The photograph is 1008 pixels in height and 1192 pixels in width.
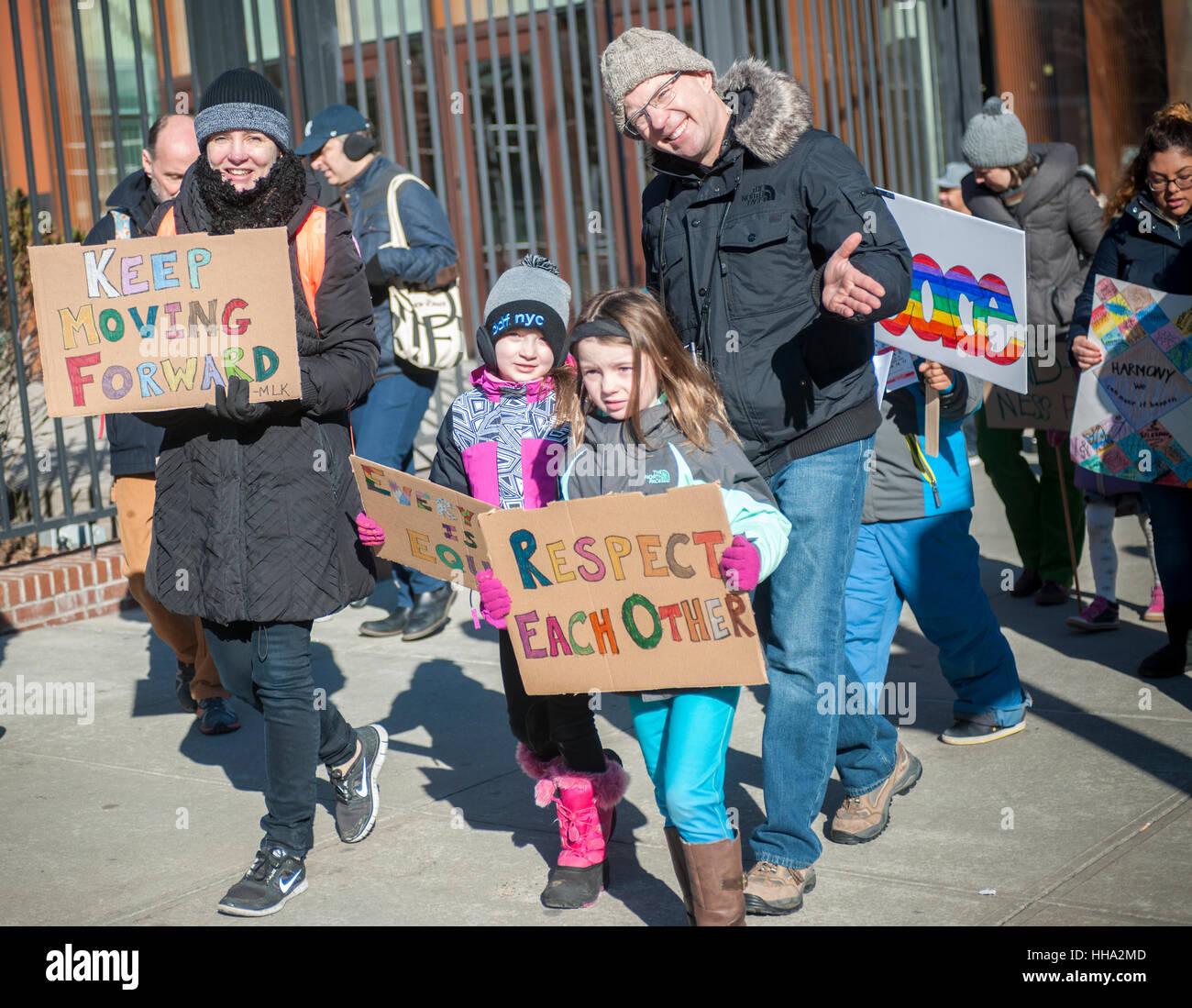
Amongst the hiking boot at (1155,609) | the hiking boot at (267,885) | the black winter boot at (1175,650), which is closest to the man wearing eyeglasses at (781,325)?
the hiking boot at (267,885)

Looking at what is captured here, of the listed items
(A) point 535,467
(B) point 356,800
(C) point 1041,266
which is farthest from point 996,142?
(B) point 356,800

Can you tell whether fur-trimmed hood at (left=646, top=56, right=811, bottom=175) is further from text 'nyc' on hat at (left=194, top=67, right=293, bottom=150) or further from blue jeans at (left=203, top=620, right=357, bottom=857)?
blue jeans at (left=203, top=620, right=357, bottom=857)

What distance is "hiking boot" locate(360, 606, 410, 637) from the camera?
20.5 ft

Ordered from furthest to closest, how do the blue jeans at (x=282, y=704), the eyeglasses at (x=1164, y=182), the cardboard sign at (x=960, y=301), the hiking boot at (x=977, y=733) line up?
the eyeglasses at (x=1164, y=182), the hiking boot at (x=977, y=733), the cardboard sign at (x=960, y=301), the blue jeans at (x=282, y=704)

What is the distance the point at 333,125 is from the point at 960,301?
10.4 feet

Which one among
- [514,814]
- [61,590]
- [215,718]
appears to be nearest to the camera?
[514,814]

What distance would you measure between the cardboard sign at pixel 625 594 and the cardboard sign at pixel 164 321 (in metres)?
0.80

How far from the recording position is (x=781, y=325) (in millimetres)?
3172

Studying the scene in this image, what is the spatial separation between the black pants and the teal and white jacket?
22.4 inches

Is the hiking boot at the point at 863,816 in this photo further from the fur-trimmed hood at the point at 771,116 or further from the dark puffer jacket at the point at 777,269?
the fur-trimmed hood at the point at 771,116

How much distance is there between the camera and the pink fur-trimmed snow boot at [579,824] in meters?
3.37

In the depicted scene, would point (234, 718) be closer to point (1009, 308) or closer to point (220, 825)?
point (220, 825)

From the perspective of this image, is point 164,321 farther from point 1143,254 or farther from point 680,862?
point 1143,254

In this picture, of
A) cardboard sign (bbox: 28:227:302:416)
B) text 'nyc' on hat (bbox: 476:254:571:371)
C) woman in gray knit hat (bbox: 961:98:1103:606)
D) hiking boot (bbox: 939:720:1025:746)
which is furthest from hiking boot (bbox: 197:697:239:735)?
woman in gray knit hat (bbox: 961:98:1103:606)
